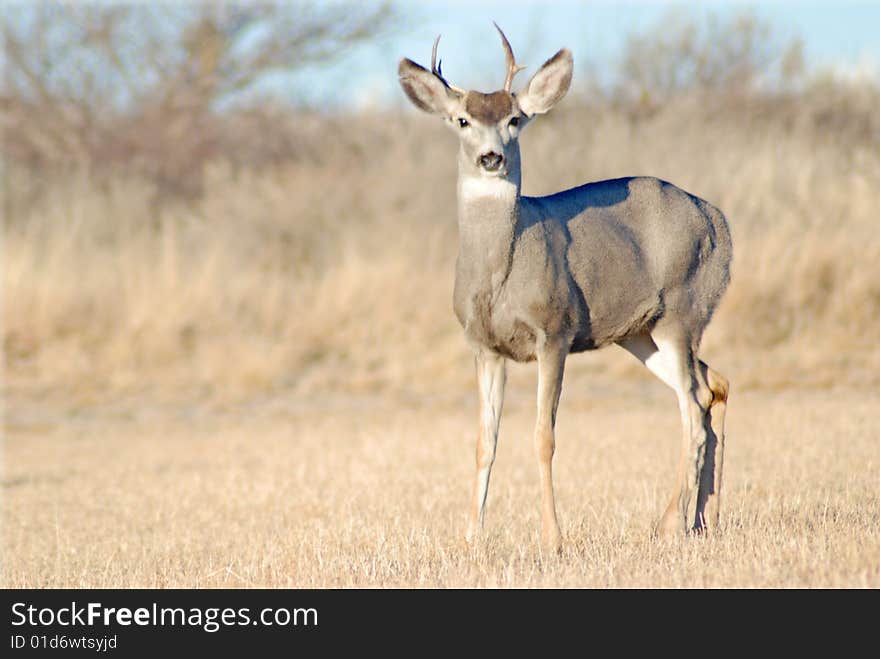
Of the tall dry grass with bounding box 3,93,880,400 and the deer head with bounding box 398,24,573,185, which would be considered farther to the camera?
the tall dry grass with bounding box 3,93,880,400

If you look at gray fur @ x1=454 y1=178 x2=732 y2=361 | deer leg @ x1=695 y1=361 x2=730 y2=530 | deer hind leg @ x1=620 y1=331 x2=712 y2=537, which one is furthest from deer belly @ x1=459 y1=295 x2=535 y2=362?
deer leg @ x1=695 y1=361 x2=730 y2=530

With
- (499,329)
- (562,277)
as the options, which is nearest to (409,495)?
(499,329)

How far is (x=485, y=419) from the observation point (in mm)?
7543

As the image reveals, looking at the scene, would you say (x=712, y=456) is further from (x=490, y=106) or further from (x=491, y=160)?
(x=490, y=106)

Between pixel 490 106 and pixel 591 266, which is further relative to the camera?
pixel 591 266

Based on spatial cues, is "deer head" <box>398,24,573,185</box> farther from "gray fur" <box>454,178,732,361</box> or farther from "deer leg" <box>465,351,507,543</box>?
"deer leg" <box>465,351,507,543</box>

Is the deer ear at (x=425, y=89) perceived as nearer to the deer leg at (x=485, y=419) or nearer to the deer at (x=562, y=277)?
the deer at (x=562, y=277)

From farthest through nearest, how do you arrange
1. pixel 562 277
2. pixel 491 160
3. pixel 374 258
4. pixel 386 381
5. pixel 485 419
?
pixel 374 258 → pixel 386 381 → pixel 485 419 → pixel 562 277 → pixel 491 160

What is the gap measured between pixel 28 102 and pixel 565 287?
18.3m

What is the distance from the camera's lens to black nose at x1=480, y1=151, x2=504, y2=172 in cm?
686

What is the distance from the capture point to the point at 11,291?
56.0ft

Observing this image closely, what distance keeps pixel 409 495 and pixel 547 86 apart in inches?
133

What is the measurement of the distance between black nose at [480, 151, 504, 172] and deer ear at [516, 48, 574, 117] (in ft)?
1.72

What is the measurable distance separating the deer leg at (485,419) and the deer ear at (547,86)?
137 centimetres
